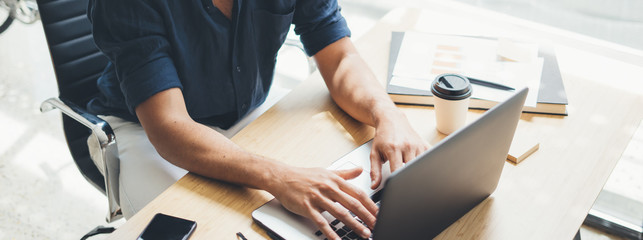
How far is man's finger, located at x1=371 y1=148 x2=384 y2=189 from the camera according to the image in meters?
1.02

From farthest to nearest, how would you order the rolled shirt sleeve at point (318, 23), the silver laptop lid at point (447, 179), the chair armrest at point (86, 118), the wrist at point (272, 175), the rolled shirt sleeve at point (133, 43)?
the rolled shirt sleeve at point (318, 23), the chair armrest at point (86, 118), the rolled shirt sleeve at point (133, 43), the wrist at point (272, 175), the silver laptop lid at point (447, 179)

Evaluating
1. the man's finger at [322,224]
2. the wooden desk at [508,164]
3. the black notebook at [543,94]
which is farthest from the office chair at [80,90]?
the black notebook at [543,94]

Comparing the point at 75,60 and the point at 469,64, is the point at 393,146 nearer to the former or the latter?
the point at 469,64

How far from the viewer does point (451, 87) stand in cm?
109

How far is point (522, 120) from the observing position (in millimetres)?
1203

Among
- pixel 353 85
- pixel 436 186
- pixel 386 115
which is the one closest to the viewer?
pixel 436 186

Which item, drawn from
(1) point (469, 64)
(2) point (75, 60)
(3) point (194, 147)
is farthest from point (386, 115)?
(2) point (75, 60)

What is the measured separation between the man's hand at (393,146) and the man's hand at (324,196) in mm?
68

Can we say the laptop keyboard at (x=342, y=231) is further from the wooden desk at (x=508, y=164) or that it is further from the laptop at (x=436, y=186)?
the wooden desk at (x=508, y=164)

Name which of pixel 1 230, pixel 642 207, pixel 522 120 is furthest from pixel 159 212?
pixel 642 207

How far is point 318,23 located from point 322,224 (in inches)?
25.3

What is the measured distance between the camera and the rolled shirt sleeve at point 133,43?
1122 millimetres

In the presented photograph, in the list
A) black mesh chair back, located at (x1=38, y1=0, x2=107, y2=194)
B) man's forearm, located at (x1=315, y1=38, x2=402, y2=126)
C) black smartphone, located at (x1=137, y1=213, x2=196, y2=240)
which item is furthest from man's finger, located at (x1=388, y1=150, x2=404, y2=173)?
black mesh chair back, located at (x1=38, y1=0, x2=107, y2=194)

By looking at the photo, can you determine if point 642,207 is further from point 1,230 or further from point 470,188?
point 1,230
